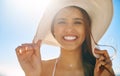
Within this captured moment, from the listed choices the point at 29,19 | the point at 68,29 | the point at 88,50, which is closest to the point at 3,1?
the point at 29,19

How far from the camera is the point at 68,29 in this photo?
3.00m

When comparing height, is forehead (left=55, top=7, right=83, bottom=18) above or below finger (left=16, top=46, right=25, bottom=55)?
above

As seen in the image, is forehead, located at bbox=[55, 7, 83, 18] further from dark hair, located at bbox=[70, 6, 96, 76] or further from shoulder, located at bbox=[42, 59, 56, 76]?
shoulder, located at bbox=[42, 59, 56, 76]

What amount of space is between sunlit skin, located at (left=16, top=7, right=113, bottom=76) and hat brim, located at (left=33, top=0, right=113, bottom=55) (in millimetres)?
35

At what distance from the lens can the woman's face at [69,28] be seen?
301 cm

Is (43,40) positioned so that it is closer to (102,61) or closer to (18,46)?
(18,46)

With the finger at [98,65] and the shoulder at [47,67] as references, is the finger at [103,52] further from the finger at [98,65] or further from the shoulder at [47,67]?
the shoulder at [47,67]

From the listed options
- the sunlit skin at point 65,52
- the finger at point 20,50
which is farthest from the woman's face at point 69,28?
the finger at point 20,50

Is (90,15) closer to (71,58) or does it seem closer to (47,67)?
(71,58)

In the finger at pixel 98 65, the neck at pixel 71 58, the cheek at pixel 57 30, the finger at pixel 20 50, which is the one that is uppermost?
the cheek at pixel 57 30

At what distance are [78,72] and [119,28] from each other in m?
0.43

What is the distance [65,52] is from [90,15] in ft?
1.03

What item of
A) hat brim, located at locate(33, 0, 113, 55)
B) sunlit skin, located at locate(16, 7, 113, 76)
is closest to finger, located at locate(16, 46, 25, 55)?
sunlit skin, located at locate(16, 7, 113, 76)

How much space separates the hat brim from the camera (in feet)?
9.84
